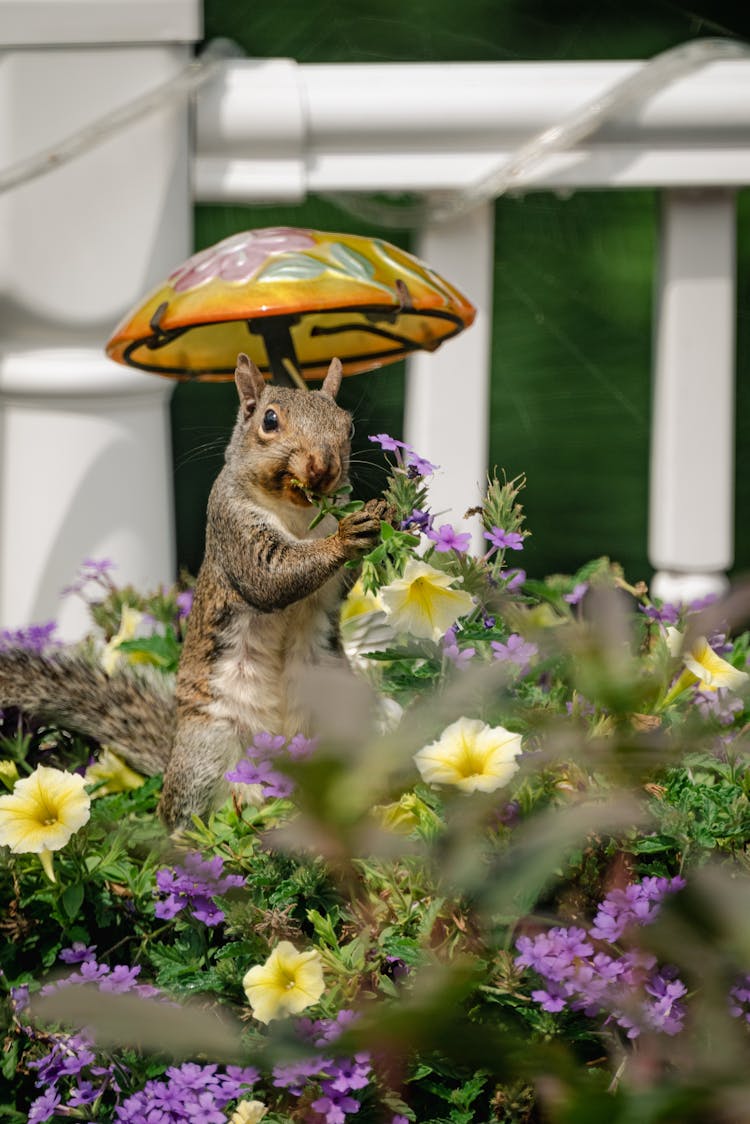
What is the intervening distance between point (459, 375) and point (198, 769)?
620mm

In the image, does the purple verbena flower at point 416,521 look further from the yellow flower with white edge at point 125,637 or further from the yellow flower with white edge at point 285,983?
the yellow flower with white edge at point 125,637

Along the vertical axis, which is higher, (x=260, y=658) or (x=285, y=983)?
(x=260, y=658)

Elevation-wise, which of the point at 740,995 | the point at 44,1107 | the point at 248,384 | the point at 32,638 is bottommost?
the point at 44,1107

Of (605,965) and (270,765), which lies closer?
(605,965)

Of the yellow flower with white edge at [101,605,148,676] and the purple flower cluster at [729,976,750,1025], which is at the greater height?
the yellow flower with white edge at [101,605,148,676]

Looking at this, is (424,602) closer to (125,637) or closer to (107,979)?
(107,979)

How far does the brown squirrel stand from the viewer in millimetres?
954

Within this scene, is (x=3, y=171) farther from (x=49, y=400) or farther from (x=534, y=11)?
(x=534, y=11)

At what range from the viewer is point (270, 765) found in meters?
0.88

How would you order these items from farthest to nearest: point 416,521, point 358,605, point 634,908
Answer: point 358,605, point 416,521, point 634,908

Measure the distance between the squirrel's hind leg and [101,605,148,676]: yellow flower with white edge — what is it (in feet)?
0.79

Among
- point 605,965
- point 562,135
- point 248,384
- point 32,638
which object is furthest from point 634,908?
point 562,135

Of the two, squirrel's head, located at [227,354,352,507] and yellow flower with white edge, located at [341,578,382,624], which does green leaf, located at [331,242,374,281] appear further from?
yellow flower with white edge, located at [341,578,382,624]

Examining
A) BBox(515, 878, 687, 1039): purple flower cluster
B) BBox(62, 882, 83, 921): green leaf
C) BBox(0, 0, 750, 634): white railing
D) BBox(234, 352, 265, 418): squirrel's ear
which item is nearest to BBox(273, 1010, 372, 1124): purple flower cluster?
BBox(515, 878, 687, 1039): purple flower cluster
